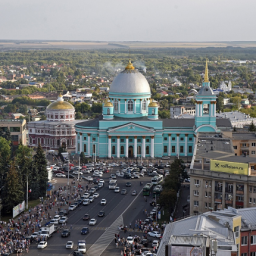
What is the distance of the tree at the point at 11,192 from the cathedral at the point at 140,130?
23.9 metres

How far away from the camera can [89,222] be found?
47.8m

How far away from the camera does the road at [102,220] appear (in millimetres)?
42531

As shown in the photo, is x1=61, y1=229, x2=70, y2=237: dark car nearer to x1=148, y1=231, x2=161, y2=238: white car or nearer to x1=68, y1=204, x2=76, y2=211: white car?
x1=148, y1=231, x2=161, y2=238: white car

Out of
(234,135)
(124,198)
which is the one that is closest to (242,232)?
(124,198)

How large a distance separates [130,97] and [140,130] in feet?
16.3

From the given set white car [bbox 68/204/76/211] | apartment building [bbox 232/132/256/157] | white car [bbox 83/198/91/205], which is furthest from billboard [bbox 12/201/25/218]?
apartment building [bbox 232/132/256/157]

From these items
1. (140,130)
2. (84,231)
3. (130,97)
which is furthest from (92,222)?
(130,97)

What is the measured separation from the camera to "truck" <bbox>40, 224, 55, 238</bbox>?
44.5 metres

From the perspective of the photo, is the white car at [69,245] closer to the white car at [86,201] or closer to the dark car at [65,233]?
the dark car at [65,233]

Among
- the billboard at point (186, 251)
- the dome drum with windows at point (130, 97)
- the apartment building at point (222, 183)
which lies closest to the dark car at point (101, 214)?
the apartment building at point (222, 183)

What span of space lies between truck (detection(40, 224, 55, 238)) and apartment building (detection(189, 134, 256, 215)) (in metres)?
8.65

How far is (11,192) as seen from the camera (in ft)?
168

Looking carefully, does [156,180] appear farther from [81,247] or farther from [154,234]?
[81,247]

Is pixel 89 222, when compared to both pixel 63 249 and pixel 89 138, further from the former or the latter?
pixel 89 138
